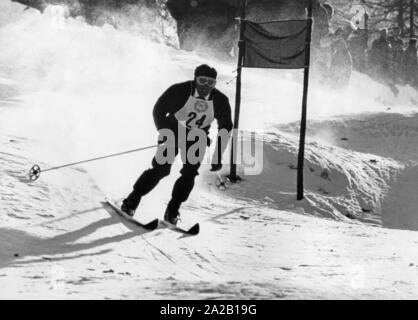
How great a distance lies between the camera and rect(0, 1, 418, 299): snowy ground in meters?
5.29

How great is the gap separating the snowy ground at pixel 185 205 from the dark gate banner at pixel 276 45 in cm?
255

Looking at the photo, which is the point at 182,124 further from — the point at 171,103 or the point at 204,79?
the point at 204,79

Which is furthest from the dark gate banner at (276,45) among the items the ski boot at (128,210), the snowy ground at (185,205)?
the ski boot at (128,210)

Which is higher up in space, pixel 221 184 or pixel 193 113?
pixel 193 113

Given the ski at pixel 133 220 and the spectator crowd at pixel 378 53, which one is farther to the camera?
the spectator crowd at pixel 378 53

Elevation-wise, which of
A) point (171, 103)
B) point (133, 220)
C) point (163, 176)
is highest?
point (171, 103)

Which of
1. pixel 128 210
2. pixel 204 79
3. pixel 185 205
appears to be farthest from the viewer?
pixel 185 205

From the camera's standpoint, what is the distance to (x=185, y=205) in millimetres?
9328

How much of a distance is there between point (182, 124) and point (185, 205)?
8.01 ft

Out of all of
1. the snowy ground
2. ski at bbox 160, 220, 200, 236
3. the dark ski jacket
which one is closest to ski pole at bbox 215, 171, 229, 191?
the snowy ground

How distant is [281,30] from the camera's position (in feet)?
37.6

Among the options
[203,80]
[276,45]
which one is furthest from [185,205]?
[276,45]

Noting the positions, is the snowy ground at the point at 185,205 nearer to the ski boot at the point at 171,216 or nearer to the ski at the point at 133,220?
the ski at the point at 133,220

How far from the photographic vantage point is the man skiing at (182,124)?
7086mm
